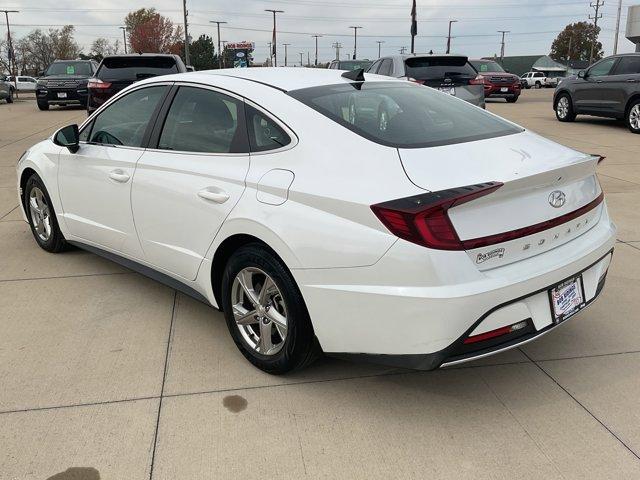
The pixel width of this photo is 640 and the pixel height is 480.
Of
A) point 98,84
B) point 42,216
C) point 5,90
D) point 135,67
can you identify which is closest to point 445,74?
point 135,67

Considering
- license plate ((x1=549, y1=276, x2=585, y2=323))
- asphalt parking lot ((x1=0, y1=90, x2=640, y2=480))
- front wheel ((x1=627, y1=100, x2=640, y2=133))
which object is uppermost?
front wheel ((x1=627, y1=100, x2=640, y2=133))

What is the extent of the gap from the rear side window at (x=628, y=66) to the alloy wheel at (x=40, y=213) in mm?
12336

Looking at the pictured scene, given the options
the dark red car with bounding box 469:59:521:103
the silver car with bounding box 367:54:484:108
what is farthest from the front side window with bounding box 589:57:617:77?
the dark red car with bounding box 469:59:521:103

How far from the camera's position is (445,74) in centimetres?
1077

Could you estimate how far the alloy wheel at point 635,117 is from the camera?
1283 centimetres

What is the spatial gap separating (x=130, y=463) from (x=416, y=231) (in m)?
1.56

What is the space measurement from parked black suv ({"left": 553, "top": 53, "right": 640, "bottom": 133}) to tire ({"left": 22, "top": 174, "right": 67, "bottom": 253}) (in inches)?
474

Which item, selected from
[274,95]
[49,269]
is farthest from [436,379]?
[49,269]

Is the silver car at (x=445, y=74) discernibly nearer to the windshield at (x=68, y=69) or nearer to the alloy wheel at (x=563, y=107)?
the alloy wheel at (x=563, y=107)

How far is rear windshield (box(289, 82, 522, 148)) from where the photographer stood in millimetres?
2980

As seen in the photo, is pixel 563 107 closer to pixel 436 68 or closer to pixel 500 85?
pixel 436 68

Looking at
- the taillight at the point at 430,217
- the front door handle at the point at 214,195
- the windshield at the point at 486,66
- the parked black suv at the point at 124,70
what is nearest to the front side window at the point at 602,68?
the parked black suv at the point at 124,70

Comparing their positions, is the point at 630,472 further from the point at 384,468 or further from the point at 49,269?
the point at 49,269

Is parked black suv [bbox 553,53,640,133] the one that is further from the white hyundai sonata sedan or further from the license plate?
the license plate
